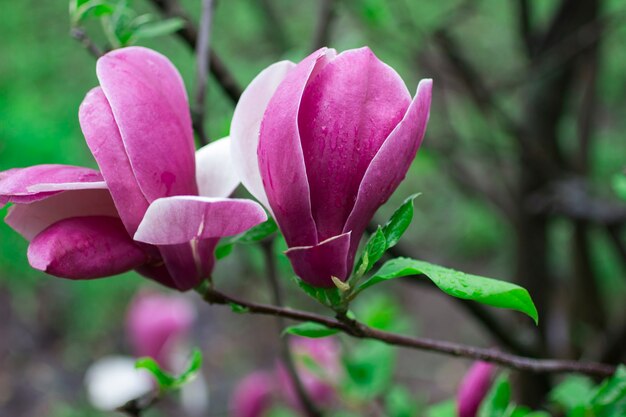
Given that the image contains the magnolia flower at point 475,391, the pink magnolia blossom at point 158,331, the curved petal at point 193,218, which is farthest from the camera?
the pink magnolia blossom at point 158,331

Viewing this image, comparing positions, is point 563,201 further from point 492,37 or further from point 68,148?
point 492,37

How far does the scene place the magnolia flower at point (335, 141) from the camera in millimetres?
328

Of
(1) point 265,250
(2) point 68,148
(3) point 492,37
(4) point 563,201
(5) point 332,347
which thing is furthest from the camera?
(3) point 492,37

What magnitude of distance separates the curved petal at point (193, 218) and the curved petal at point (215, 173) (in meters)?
0.05

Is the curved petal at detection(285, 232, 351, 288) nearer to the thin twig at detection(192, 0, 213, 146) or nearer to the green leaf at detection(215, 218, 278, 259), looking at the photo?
the green leaf at detection(215, 218, 278, 259)

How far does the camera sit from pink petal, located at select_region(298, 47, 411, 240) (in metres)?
0.33

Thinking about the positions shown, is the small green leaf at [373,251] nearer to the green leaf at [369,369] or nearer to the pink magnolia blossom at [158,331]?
the green leaf at [369,369]

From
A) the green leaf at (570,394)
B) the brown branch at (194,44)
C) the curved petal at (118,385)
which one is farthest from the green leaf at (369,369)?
the curved petal at (118,385)

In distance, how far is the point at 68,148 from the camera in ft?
4.40

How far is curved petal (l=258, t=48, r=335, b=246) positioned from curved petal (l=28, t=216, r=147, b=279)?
3.2 inches

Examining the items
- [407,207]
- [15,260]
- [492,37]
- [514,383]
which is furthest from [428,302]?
[407,207]

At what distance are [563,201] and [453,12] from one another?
0.35 meters

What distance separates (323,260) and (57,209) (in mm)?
138

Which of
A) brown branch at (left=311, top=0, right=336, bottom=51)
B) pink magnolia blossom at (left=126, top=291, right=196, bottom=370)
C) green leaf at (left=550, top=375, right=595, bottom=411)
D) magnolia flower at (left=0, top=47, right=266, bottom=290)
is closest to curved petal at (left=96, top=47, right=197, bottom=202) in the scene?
magnolia flower at (left=0, top=47, right=266, bottom=290)
